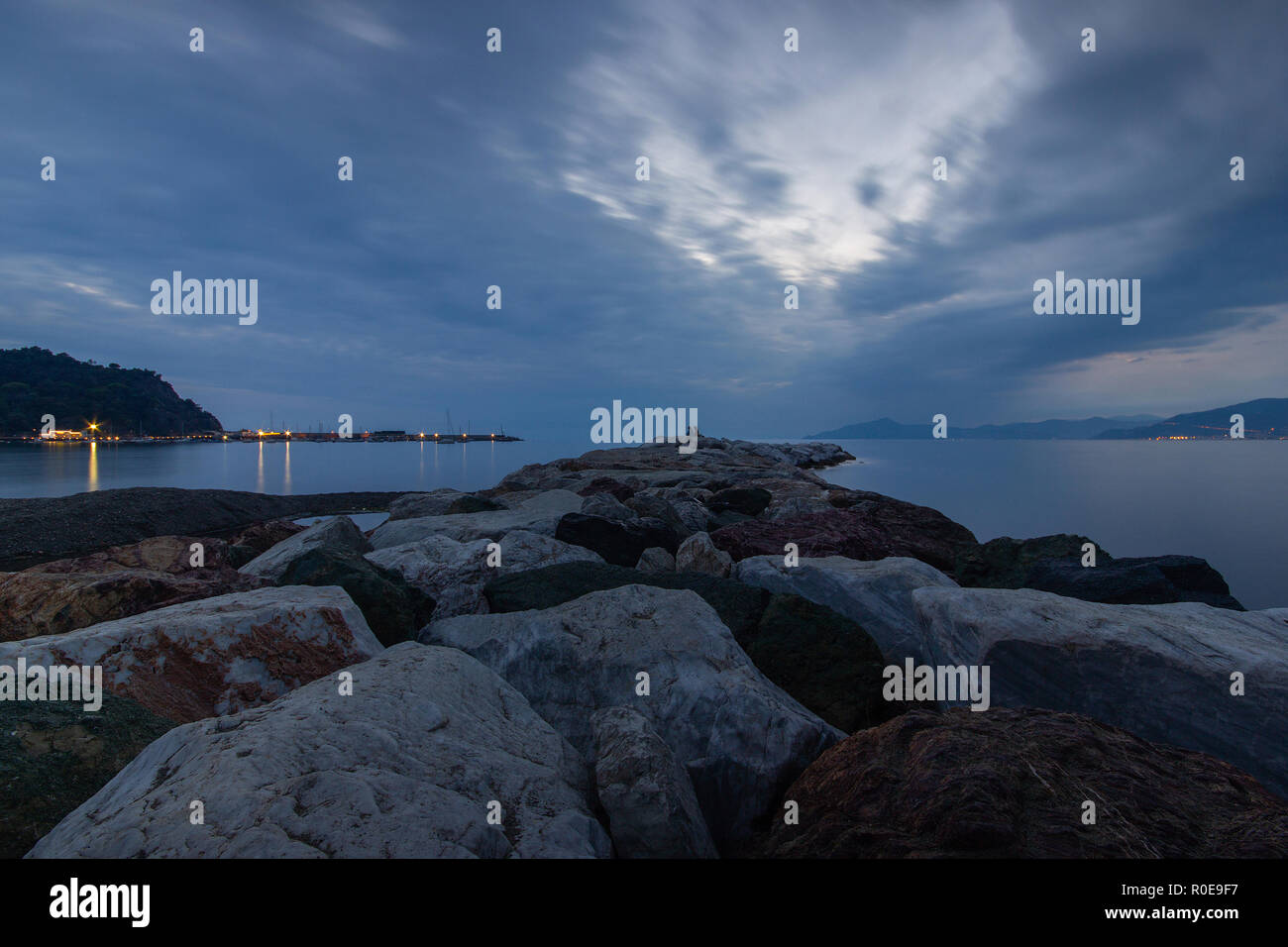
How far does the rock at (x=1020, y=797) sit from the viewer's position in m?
2.93

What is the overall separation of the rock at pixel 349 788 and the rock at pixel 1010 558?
8.12m

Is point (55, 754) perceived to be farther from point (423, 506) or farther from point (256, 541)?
point (423, 506)

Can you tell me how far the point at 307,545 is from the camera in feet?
31.4

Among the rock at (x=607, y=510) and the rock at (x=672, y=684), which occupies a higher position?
the rock at (x=607, y=510)

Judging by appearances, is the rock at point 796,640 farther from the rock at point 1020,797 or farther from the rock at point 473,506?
the rock at point 473,506

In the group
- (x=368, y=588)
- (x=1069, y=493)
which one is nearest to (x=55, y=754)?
(x=368, y=588)

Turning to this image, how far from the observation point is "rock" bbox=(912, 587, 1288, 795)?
4531 millimetres

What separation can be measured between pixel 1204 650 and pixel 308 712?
650 cm

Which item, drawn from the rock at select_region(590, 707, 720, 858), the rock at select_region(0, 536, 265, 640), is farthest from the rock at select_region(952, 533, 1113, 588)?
the rock at select_region(0, 536, 265, 640)

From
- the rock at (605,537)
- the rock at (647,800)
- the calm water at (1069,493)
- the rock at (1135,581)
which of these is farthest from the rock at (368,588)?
the calm water at (1069,493)
